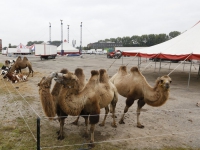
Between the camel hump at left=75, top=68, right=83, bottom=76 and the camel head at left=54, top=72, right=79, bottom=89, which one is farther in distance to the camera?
the camel hump at left=75, top=68, right=83, bottom=76

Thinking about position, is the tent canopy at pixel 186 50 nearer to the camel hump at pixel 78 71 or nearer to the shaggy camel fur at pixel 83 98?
the shaggy camel fur at pixel 83 98

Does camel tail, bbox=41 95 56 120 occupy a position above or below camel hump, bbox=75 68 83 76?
below

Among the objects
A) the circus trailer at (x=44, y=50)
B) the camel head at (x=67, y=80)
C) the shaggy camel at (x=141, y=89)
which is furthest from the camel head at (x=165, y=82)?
the circus trailer at (x=44, y=50)

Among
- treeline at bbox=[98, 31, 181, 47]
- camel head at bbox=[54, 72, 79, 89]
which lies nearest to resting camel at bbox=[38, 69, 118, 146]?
camel head at bbox=[54, 72, 79, 89]

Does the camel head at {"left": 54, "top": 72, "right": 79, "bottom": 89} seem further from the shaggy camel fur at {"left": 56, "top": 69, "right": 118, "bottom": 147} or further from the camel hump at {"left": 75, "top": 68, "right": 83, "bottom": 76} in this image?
the camel hump at {"left": 75, "top": 68, "right": 83, "bottom": 76}

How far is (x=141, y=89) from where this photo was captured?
579cm

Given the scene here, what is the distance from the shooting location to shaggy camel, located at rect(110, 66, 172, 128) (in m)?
5.25

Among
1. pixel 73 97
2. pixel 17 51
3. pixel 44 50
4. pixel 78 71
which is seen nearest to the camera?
pixel 73 97

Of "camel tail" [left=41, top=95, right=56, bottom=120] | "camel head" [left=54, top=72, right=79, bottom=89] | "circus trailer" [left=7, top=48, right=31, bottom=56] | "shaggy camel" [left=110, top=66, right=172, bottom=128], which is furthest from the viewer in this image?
"circus trailer" [left=7, top=48, right=31, bottom=56]

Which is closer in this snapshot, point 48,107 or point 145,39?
point 48,107

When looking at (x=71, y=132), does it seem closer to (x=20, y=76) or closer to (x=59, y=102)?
(x=59, y=102)

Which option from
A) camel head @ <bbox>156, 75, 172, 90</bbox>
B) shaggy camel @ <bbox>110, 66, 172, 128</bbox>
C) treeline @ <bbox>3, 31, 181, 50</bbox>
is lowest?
shaggy camel @ <bbox>110, 66, 172, 128</bbox>

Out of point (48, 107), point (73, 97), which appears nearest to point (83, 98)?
point (73, 97)

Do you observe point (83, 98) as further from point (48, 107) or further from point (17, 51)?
point (17, 51)
